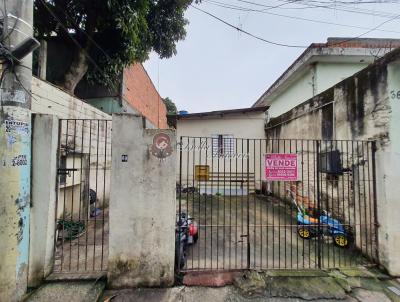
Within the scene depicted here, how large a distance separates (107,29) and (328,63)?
864 centimetres

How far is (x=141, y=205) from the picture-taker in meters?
3.18

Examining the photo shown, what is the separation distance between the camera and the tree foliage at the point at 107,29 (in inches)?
253

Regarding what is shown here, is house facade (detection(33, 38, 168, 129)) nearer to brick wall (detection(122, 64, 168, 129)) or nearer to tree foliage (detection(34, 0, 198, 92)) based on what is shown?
brick wall (detection(122, 64, 168, 129))

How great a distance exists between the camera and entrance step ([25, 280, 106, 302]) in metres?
2.82

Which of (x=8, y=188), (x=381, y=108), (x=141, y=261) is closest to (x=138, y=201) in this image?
(x=141, y=261)

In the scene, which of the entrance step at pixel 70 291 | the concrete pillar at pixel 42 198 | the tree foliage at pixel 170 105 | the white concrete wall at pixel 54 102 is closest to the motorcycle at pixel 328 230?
the entrance step at pixel 70 291

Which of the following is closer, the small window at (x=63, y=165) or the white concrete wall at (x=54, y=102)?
the white concrete wall at (x=54, y=102)

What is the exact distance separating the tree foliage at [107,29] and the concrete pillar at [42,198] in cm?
450

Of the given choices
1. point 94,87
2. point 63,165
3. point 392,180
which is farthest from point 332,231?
point 94,87

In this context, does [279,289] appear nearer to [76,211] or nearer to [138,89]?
[76,211]

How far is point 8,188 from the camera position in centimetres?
271

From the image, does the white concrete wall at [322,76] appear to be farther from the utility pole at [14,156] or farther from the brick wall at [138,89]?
the utility pole at [14,156]

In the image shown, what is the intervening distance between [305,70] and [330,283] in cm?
860

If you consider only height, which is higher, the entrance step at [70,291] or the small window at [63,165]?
the small window at [63,165]
